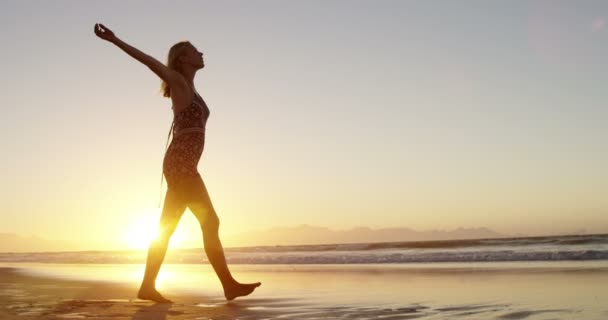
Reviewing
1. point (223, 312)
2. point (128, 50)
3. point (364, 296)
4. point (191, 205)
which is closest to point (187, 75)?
point (128, 50)

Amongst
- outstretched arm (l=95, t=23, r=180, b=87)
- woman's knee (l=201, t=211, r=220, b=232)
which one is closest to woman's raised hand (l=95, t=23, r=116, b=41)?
outstretched arm (l=95, t=23, r=180, b=87)

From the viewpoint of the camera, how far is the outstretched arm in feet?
15.6

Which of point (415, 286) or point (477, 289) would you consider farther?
point (415, 286)

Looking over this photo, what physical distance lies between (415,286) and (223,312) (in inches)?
124

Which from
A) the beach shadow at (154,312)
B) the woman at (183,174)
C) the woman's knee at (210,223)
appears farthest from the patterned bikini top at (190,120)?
the beach shadow at (154,312)

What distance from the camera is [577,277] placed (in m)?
7.66

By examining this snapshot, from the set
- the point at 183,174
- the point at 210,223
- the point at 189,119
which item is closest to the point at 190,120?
the point at 189,119

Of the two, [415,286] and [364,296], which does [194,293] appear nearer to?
[364,296]

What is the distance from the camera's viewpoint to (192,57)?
5375 mm

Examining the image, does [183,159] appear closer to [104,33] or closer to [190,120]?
[190,120]

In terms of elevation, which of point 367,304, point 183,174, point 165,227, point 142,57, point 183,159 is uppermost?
point 142,57

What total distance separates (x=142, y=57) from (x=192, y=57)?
0.53 m

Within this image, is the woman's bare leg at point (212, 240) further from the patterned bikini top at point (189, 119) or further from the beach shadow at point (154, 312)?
the beach shadow at point (154, 312)

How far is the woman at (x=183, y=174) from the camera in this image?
17.0 ft
